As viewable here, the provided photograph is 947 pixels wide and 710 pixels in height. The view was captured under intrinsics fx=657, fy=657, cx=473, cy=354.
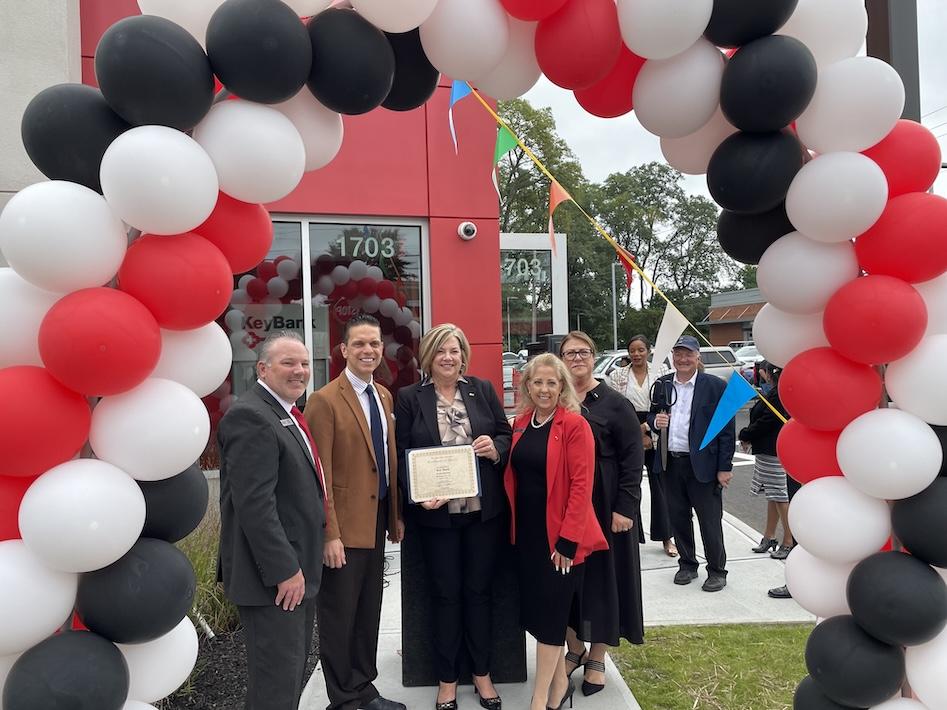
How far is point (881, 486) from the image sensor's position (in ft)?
5.92

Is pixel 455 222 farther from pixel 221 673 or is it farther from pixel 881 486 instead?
pixel 881 486

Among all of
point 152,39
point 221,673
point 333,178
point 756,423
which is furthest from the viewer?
point 333,178

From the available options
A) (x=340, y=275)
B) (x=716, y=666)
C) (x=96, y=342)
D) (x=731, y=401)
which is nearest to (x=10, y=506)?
(x=96, y=342)

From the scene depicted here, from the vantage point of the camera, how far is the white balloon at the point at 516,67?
2.04m

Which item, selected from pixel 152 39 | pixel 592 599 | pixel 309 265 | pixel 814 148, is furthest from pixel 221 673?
pixel 309 265

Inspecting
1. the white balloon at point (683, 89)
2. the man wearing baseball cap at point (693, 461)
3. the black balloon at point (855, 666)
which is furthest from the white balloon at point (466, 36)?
the man wearing baseball cap at point (693, 461)

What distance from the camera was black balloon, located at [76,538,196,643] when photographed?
154 cm

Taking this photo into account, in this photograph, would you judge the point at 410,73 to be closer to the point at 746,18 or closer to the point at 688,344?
the point at 746,18

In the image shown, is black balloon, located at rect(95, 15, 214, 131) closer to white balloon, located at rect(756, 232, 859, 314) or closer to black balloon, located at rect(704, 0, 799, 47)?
black balloon, located at rect(704, 0, 799, 47)

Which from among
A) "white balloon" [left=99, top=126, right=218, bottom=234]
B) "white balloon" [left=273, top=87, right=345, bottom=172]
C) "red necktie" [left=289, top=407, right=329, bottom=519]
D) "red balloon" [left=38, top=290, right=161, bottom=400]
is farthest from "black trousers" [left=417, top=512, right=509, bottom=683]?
"white balloon" [left=99, top=126, right=218, bottom=234]

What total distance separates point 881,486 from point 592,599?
74.4 inches

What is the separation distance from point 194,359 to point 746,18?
1765 millimetres

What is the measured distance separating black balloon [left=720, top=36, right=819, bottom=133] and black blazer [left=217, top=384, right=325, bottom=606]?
1.96 meters

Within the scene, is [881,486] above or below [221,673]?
above
